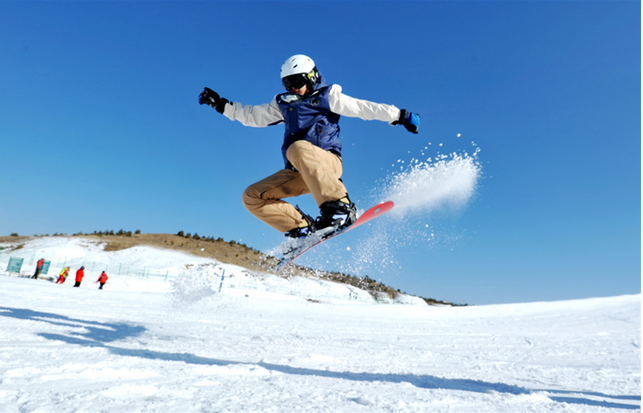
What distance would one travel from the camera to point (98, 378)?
192cm

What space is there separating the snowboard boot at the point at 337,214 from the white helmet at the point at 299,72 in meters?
1.37

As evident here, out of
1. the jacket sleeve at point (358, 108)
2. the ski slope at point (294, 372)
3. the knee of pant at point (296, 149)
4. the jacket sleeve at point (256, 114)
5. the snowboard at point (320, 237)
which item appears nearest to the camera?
the ski slope at point (294, 372)

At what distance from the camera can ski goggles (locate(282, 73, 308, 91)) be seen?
384 centimetres

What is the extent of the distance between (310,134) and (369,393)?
265 centimetres

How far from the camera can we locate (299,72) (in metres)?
3.81

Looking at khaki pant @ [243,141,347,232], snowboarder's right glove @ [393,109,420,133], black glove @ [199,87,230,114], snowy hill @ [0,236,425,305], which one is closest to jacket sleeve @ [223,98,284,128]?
black glove @ [199,87,230,114]

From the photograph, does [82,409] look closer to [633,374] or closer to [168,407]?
[168,407]

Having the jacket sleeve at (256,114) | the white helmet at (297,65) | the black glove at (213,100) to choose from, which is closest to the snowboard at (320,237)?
the jacket sleeve at (256,114)

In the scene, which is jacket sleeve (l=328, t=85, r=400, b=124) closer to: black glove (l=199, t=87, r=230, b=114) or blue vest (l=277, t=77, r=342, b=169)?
blue vest (l=277, t=77, r=342, b=169)

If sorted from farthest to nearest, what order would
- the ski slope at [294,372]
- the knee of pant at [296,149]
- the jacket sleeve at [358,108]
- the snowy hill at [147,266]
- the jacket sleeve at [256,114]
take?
the snowy hill at [147,266] → the jacket sleeve at [256,114] → the jacket sleeve at [358,108] → the knee of pant at [296,149] → the ski slope at [294,372]

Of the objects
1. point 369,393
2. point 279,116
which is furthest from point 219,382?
point 279,116

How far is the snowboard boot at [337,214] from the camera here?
145 inches

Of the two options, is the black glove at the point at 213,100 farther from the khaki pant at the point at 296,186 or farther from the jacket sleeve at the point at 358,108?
the jacket sleeve at the point at 358,108

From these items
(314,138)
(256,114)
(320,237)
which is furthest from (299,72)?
(320,237)
